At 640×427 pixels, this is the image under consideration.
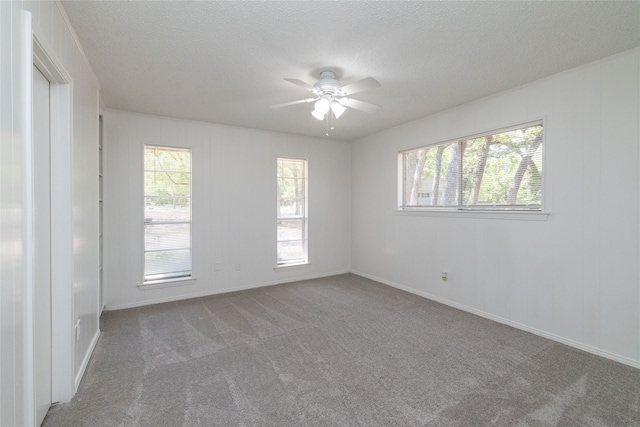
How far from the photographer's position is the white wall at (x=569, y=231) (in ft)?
7.90

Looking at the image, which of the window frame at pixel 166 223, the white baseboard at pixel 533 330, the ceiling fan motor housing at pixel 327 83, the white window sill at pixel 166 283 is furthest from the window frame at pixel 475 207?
the white window sill at pixel 166 283

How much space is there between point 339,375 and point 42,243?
2.20 m

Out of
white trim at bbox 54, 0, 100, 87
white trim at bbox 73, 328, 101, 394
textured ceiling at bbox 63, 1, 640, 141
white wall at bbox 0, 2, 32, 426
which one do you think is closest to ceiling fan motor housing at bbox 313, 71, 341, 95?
textured ceiling at bbox 63, 1, 640, 141

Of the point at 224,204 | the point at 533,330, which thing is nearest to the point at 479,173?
the point at 533,330

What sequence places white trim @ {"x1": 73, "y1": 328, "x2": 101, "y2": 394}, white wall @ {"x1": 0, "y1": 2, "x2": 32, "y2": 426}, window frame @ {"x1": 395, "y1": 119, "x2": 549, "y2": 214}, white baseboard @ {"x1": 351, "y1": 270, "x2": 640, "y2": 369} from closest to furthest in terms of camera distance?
white wall @ {"x1": 0, "y1": 2, "x2": 32, "y2": 426} < white trim @ {"x1": 73, "y1": 328, "x2": 101, "y2": 394} < white baseboard @ {"x1": 351, "y1": 270, "x2": 640, "y2": 369} < window frame @ {"x1": 395, "y1": 119, "x2": 549, "y2": 214}

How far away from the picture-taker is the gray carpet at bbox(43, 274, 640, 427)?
184 cm

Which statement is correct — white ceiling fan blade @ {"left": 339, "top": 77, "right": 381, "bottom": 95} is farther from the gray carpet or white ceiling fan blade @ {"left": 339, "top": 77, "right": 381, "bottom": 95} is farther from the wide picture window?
the gray carpet

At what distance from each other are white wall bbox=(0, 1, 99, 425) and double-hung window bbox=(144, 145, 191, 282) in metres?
1.20

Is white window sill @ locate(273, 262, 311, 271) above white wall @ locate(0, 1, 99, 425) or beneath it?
Answer: beneath

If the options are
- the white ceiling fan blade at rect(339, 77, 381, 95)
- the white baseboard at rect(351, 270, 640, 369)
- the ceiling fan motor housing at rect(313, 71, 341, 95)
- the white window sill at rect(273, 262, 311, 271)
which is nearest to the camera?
the white ceiling fan blade at rect(339, 77, 381, 95)

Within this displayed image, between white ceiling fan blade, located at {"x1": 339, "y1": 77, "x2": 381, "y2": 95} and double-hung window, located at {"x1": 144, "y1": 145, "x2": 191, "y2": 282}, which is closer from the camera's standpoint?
white ceiling fan blade, located at {"x1": 339, "y1": 77, "x2": 381, "y2": 95}

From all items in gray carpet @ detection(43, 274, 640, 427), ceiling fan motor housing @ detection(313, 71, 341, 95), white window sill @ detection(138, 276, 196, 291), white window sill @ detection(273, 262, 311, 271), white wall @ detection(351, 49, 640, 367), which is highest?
ceiling fan motor housing @ detection(313, 71, 341, 95)

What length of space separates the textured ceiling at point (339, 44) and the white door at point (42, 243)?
0.69 meters

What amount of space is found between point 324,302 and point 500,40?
336 centimetres
